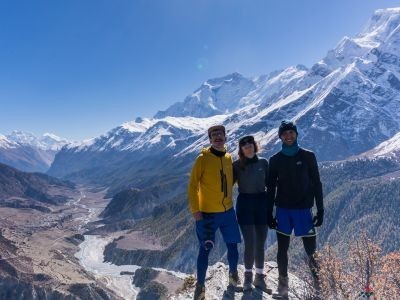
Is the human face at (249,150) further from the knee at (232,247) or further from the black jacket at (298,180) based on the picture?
the knee at (232,247)

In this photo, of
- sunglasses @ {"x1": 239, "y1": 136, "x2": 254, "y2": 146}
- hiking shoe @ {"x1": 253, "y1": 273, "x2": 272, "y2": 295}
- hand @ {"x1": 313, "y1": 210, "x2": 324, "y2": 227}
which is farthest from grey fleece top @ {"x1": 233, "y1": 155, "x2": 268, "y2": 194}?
hiking shoe @ {"x1": 253, "y1": 273, "x2": 272, "y2": 295}

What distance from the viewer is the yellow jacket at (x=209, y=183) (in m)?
16.1

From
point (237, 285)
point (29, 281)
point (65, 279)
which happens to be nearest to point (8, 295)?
point (29, 281)

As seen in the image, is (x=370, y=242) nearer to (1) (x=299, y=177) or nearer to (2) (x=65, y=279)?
(1) (x=299, y=177)

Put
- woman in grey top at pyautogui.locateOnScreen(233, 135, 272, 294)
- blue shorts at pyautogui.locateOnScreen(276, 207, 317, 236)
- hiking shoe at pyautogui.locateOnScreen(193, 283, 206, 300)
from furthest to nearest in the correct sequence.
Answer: woman in grey top at pyautogui.locateOnScreen(233, 135, 272, 294) → hiking shoe at pyautogui.locateOnScreen(193, 283, 206, 300) → blue shorts at pyautogui.locateOnScreen(276, 207, 317, 236)

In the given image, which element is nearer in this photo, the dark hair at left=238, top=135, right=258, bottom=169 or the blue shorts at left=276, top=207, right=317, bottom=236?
the blue shorts at left=276, top=207, right=317, bottom=236

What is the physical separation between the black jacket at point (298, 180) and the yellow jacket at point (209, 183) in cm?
183

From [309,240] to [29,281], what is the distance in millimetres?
190560

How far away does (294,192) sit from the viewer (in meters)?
16.0

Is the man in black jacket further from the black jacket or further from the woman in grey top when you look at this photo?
the woman in grey top

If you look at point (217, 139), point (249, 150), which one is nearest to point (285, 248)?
point (249, 150)

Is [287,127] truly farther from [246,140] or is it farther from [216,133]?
[216,133]

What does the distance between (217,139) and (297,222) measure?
13.5 feet

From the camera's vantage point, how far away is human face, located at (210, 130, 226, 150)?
53.6 ft
